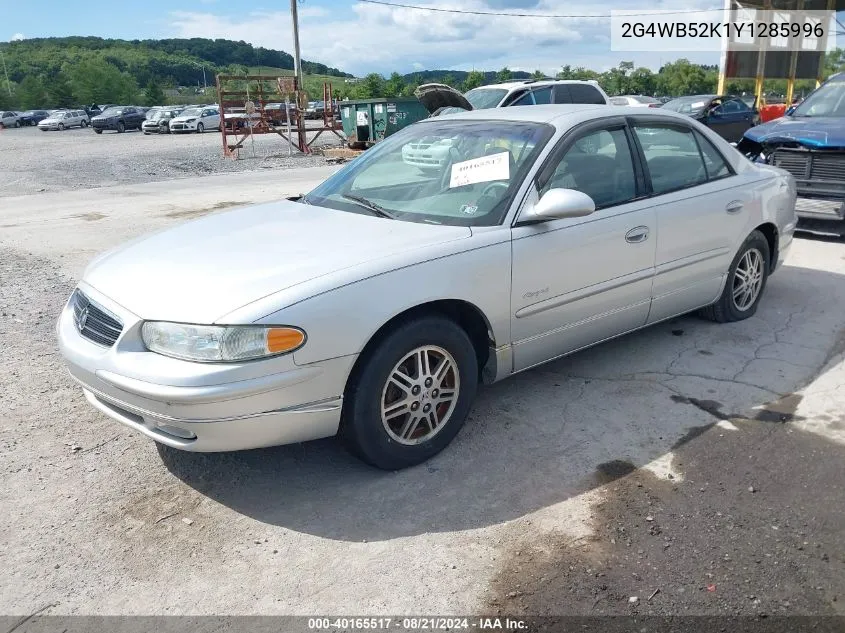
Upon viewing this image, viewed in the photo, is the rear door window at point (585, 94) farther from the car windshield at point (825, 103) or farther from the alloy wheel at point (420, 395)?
the alloy wheel at point (420, 395)

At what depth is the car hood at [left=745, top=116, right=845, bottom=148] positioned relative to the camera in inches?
295

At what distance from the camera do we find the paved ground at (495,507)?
2570mm

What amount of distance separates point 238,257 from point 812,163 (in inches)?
272

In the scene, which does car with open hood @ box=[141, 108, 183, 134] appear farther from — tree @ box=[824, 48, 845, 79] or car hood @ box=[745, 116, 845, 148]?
car hood @ box=[745, 116, 845, 148]

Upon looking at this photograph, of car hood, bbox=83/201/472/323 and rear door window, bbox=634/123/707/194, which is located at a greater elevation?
rear door window, bbox=634/123/707/194

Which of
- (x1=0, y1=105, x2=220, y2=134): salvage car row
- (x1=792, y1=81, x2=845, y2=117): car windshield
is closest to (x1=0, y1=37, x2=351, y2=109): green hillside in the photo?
(x1=0, y1=105, x2=220, y2=134): salvage car row

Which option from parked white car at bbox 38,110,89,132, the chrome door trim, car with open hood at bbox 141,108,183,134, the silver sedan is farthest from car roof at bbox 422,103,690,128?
parked white car at bbox 38,110,89,132

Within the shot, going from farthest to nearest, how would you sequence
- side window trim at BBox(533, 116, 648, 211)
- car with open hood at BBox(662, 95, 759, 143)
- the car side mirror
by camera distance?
car with open hood at BBox(662, 95, 759, 143), side window trim at BBox(533, 116, 648, 211), the car side mirror

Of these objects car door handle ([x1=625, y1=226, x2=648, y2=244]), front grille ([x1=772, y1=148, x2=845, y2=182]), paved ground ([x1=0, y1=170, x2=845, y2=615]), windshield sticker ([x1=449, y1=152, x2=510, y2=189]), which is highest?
windshield sticker ([x1=449, y1=152, x2=510, y2=189])

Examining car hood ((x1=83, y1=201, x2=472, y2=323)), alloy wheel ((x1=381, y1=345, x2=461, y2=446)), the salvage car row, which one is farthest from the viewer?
the salvage car row

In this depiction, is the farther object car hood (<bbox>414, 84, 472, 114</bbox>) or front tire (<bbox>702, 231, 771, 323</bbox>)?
car hood (<bbox>414, 84, 472, 114</bbox>)

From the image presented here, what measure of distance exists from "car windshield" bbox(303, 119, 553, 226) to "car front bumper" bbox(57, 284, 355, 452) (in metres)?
1.13

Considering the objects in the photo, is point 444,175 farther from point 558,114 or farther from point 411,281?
point 411,281

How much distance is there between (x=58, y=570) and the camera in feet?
8.95
